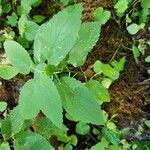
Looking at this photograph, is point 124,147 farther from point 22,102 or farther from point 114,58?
point 22,102

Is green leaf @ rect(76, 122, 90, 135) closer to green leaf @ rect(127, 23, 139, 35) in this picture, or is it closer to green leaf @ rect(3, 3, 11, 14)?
green leaf @ rect(127, 23, 139, 35)

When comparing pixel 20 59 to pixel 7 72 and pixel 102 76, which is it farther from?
pixel 102 76

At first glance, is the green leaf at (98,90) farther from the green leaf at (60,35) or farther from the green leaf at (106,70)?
the green leaf at (60,35)

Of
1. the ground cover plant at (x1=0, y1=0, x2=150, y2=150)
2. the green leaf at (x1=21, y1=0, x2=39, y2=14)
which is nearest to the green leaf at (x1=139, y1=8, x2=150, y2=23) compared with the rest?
the ground cover plant at (x1=0, y1=0, x2=150, y2=150)

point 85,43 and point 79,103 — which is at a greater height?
point 85,43

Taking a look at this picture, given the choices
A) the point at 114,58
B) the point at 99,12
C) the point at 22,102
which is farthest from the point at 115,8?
the point at 22,102

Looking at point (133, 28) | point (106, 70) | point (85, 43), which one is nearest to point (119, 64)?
point (106, 70)
